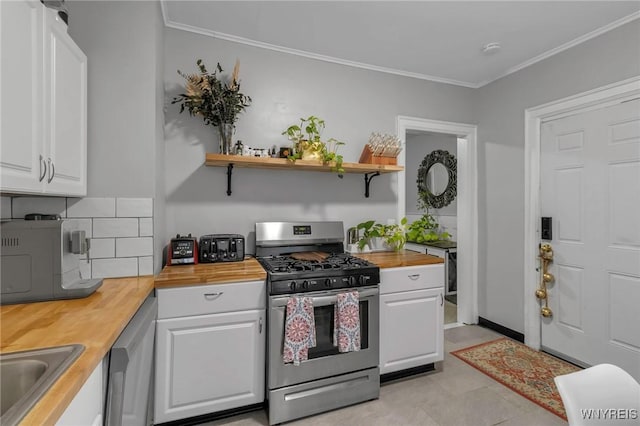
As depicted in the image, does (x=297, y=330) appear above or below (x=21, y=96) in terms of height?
below

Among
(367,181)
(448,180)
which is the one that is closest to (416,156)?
(448,180)

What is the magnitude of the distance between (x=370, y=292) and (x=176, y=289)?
1181 mm

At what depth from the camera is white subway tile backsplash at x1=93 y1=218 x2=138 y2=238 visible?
1732mm

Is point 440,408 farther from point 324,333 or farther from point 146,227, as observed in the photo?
point 146,227

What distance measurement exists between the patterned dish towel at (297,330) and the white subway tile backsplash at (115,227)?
3.24ft

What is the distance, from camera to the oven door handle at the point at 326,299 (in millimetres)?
1848

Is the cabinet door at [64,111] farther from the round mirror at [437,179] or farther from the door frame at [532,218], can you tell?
the round mirror at [437,179]

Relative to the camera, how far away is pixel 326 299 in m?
1.94

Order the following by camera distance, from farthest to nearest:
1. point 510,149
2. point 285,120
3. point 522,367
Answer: point 510,149 < point 285,120 < point 522,367

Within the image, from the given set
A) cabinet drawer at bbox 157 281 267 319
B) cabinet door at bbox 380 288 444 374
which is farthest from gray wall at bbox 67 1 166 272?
cabinet door at bbox 380 288 444 374

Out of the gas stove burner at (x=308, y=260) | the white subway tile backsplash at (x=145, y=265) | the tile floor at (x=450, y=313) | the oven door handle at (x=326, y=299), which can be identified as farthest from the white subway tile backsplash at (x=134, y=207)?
the tile floor at (x=450, y=313)

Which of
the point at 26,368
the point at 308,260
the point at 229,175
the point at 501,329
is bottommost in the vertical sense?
the point at 501,329

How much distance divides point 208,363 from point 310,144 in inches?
63.6

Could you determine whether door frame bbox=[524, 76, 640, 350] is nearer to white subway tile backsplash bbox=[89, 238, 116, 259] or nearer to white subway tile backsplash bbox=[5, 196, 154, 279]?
white subway tile backsplash bbox=[5, 196, 154, 279]
